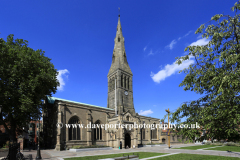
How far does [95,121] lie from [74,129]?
5908mm

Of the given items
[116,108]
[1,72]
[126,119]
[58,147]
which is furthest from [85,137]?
[1,72]

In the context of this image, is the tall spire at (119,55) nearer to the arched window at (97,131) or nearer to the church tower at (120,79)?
the church tower at (120,79)

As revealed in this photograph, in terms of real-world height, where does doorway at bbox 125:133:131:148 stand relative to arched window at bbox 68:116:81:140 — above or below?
below

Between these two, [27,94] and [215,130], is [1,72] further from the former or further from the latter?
[215,130]

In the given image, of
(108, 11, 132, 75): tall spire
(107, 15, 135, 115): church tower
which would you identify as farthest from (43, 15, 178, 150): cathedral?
(108, 11, 132, 75): tall spire

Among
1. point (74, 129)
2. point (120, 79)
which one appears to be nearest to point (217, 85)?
point (74, 129)

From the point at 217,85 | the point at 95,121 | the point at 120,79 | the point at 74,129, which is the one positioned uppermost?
the point at 120,79

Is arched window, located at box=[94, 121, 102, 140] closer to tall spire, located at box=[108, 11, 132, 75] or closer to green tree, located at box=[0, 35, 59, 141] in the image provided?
green tree, located at box=[0, 35, 59, 141]

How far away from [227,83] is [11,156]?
15.9 metres

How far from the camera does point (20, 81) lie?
23.8 metres

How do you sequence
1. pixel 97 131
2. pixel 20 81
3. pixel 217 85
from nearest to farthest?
pixel 217 85 < pixel 20 81 < pixel 97 131

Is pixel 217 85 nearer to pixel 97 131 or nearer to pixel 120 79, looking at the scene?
pixel 97 131

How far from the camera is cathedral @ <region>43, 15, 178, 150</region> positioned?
3350 centimetres

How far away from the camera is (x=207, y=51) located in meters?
6.94
